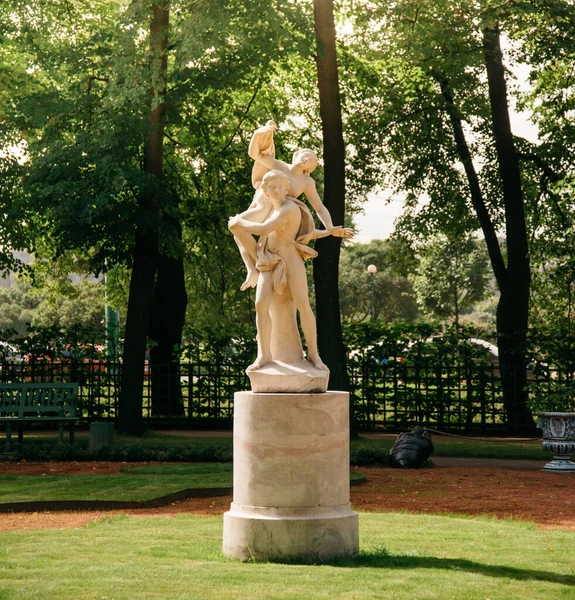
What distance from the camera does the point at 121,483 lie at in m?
12.9

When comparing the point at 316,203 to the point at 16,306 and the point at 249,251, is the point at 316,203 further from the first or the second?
the point at 16,306

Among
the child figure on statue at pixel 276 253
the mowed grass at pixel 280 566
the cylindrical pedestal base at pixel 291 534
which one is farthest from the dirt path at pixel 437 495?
the child figure on statue at pixel 276 253

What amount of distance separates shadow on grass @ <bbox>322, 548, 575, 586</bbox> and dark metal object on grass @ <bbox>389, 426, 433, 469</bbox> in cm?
709

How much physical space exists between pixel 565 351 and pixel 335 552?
45.7 feet

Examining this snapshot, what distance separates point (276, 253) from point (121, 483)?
5.34 meters

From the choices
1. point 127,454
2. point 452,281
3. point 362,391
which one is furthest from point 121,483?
point 452,281

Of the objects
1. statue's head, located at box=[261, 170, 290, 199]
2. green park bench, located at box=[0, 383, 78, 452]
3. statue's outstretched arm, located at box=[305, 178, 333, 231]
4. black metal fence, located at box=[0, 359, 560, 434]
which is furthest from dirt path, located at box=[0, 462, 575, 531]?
black metal fence, located at box=[0, 359, 560, 434]

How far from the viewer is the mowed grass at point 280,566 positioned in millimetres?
6680

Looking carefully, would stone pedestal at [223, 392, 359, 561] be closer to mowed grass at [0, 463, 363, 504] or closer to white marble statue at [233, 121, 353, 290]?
white marble statue at [233, 121, 353, 290]

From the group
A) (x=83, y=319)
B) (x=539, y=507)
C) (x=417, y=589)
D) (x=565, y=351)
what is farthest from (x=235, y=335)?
(x=83, y=319)

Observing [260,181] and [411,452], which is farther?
[411,452]

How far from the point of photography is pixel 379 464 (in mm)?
15883

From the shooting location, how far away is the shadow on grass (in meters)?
7.49

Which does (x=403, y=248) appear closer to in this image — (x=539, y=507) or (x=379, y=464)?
(x=379, y=464)
